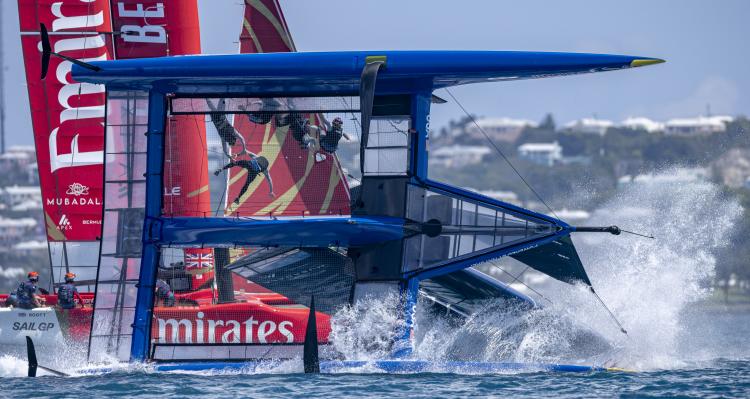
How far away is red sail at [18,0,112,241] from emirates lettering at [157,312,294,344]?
627 cm

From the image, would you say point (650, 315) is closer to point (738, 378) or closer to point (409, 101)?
point (738, 378)

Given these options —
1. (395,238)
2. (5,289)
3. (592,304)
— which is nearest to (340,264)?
(395,238)

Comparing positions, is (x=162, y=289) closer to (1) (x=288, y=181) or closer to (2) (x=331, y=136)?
(1) (x=288, y=181)

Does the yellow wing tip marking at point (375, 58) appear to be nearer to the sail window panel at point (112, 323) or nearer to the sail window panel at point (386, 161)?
the sail window panel at point (386, 161)

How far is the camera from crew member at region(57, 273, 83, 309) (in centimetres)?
2318

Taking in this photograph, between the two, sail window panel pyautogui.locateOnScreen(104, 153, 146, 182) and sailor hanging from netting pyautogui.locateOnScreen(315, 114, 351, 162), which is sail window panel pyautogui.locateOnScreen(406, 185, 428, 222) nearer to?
sailor hanging from netting pyautogui.locateOnScreen(315, 114, 351, 162)

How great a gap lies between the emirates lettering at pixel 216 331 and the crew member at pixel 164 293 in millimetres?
419

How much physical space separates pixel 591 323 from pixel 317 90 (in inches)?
212

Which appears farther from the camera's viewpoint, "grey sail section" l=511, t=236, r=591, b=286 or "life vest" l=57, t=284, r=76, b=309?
"life vest" l=57, t=284, r=76, b=309

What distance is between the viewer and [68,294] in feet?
76.2

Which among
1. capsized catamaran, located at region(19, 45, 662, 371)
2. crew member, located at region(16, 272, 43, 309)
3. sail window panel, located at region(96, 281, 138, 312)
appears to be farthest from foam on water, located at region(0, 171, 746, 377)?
crew member, located at region(16, 272, 43, 309)

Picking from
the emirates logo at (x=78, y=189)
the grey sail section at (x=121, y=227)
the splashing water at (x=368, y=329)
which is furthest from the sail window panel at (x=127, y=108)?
the emirates logo at (x=78, y=189)

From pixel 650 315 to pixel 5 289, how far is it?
57.8m

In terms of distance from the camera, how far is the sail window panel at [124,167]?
18.8 meters
